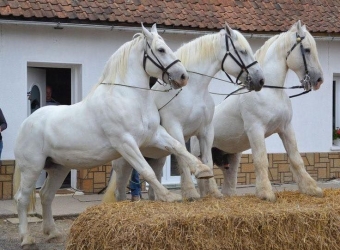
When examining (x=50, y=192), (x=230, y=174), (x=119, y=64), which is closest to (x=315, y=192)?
(x=230, y=174)

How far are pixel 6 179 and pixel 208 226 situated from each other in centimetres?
648

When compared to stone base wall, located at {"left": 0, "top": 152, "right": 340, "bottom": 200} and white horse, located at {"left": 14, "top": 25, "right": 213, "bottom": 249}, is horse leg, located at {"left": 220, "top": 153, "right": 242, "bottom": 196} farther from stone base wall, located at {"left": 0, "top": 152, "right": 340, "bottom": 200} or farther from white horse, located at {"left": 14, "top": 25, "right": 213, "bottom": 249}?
stone base wall, located at {"left": 0, "top": 152, "right": 340, "bottom": 200}

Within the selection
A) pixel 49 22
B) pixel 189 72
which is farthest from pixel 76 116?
pixel 49 22

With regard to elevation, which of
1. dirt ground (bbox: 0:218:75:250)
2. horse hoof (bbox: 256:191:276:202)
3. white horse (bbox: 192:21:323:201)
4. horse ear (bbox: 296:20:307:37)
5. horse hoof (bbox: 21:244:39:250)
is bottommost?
dirt ground (bbox: 0:218:75:250)

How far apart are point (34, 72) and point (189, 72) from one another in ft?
18.3

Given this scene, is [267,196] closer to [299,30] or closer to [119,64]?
[299,30]

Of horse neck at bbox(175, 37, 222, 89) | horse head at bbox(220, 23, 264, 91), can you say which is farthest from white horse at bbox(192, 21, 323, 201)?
horse neck at bbox(175, 37, 222, 89)

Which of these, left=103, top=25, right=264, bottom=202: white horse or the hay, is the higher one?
left=103, top=25, right=264, bottom=202: white horse

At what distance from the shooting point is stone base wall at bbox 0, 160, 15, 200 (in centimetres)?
1155

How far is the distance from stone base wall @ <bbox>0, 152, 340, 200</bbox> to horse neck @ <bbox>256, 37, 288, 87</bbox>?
5.27 meters

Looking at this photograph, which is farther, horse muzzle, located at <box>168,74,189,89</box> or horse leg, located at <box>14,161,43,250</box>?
horse leg, located at <box>14,161,43,250</box>

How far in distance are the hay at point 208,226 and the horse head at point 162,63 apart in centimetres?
117

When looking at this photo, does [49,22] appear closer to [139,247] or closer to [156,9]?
[156,9]

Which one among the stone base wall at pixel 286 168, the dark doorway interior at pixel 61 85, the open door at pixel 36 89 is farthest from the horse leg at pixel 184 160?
the stone base wall at pixel 286 168
